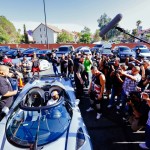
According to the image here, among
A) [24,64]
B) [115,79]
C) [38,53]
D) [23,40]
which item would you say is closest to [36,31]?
[23,40]

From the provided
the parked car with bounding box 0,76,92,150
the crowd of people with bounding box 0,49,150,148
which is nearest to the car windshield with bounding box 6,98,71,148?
the parked car with bounding box 0,76,92,150

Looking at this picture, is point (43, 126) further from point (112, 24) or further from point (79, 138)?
point (112, 24)

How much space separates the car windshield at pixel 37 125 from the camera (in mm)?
3141

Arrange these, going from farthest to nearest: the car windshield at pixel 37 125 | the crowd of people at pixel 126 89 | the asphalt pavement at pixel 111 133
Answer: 1. the crowd of people at pixel 126 89
2. the asphalt pavement at pixel 111 133
3. the car windshield at pixel 37 125

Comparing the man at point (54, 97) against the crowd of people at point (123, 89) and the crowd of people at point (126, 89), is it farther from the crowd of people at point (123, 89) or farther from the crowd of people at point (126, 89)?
the crowd of people at point (126, 89)

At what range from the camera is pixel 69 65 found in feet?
31.2

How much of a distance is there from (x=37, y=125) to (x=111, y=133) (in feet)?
6.73

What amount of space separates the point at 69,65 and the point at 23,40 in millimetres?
56484

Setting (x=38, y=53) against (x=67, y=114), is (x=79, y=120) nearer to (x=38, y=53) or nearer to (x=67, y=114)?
(x=67, y=114)

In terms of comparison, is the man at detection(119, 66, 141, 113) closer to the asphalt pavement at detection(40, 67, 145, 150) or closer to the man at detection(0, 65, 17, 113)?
the asphalt pavement at detection(40, 67, 145, 150)

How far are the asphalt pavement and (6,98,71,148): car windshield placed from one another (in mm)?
1116

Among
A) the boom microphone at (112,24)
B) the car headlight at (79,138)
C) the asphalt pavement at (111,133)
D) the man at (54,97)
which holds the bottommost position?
the asphalt pavement at (111,133)

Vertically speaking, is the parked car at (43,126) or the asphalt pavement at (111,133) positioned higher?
the parked car at (43,126)

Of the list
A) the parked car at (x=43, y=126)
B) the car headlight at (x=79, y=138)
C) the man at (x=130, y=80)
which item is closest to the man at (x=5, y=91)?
the parked car at (x=43, y=126)
